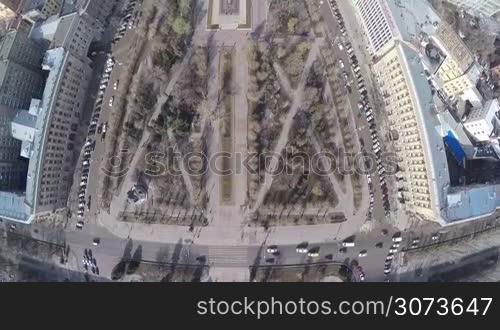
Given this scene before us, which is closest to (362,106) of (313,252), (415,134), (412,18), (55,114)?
(415,134)

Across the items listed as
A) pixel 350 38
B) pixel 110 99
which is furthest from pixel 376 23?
pixel 110 99

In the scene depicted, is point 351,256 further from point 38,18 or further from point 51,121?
point 38,18

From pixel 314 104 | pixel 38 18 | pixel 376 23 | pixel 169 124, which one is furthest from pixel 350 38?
pixel 38 18

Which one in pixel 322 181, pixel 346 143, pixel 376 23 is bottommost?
pixel 322 181

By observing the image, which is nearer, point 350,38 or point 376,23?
point 376,23

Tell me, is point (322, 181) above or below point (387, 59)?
below
